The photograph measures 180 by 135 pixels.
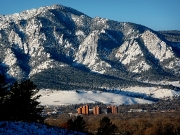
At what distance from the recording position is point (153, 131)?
131125 millimetres

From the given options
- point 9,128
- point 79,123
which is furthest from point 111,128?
point 9,128

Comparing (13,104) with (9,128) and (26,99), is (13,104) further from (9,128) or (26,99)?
(9,128)

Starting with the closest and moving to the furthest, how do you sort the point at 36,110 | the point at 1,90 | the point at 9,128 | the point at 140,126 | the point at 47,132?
1. the point at 9,128
2. the point at 47,132
3. the point at 1,90
4. the point at 36,110
5. the point at 140,126

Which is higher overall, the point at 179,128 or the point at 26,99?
the point at 26,99

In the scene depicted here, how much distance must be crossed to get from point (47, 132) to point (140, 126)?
11153cm

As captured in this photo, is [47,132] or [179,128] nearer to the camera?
[47,132]

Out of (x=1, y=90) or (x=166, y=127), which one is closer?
(x=1, y=90)

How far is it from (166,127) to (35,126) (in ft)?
320

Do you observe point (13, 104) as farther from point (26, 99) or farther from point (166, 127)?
point (166, 127)

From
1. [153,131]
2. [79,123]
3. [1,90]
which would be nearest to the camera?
[1,90]

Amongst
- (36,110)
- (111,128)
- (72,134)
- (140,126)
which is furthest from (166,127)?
(72,134)

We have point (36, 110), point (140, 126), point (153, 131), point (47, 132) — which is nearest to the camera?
point (47, 132)

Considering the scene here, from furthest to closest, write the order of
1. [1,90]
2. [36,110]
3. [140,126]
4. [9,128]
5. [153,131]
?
[140,126] < [153,131] < [36,110] < [1,90] < [9,128]

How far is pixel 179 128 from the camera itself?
138375 mm
